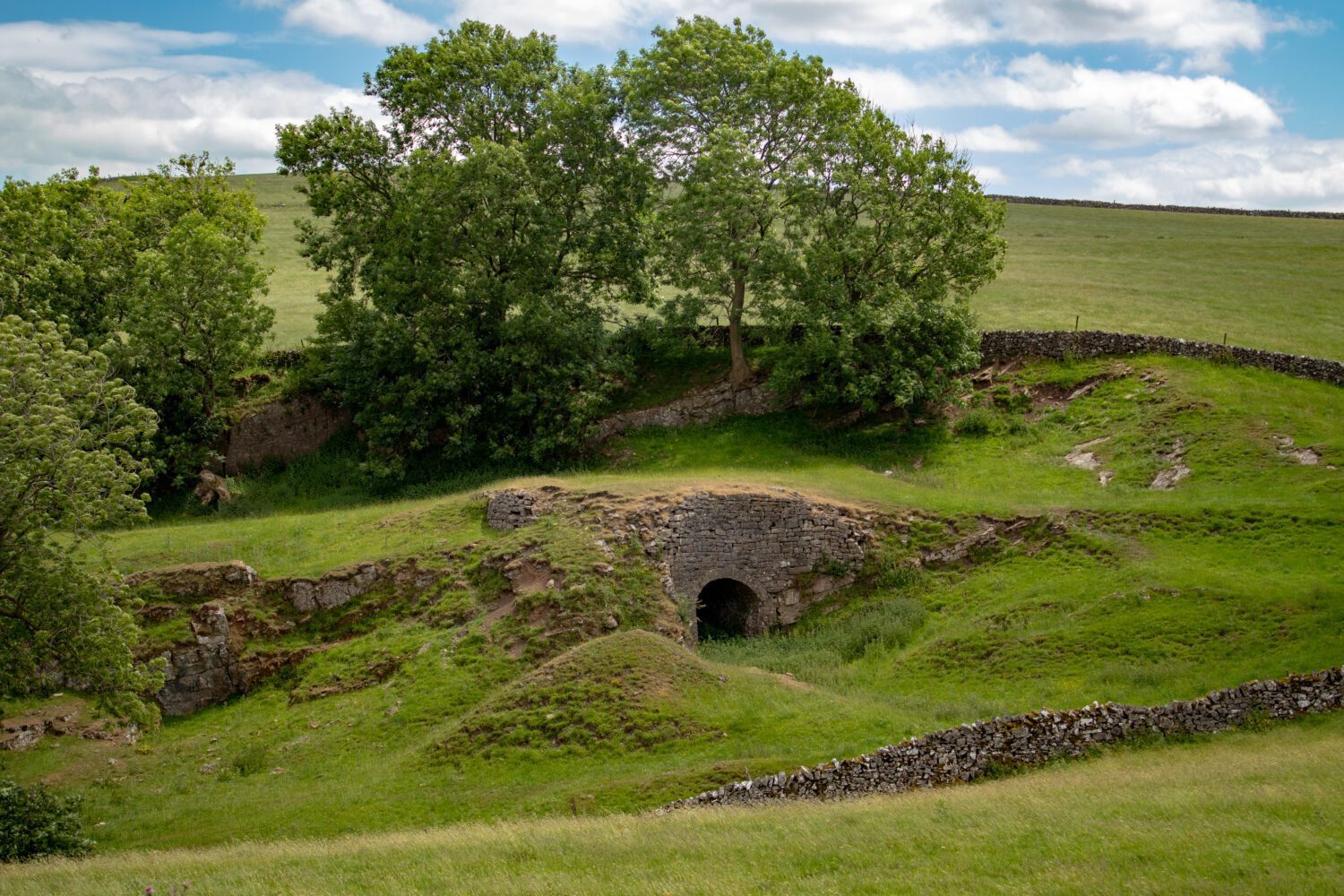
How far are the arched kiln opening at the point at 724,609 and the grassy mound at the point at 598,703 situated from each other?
613cm

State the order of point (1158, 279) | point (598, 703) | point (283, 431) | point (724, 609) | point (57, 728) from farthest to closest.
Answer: point (1158, 279) → point (283, 431) → point (724, 609) → point (57, 728) → point (598, 703)

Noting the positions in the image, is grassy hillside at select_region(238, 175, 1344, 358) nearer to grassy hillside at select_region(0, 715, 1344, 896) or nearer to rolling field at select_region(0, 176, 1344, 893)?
rolling field at select_region(0, 176, 1344, 893)

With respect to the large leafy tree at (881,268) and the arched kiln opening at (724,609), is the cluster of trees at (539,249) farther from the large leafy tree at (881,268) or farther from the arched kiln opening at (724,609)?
the arched kiln opening at (724,609)

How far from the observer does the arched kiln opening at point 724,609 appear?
34.0 metres

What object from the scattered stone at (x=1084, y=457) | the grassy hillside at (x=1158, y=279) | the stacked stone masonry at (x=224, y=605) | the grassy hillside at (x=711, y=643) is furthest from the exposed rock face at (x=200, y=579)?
the scattered stone at (x=1084, y=457)

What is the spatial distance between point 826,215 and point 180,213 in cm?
3006

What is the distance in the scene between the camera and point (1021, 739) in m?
20.7

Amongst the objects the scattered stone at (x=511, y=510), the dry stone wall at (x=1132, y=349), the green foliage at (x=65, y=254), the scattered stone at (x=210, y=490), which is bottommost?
the scattered stone at (x=210, y=490)

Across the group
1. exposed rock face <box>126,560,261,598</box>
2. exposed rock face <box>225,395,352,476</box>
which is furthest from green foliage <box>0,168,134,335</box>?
exposed rock face <box>126,560,261,598</box>

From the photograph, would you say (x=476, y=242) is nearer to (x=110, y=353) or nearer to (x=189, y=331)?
(x=189, y=331)

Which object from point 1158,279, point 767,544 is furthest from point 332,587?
point 1158,279

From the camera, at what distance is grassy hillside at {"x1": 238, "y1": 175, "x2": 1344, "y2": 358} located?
54.0 m

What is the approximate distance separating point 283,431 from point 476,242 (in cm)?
1267

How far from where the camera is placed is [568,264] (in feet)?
158
